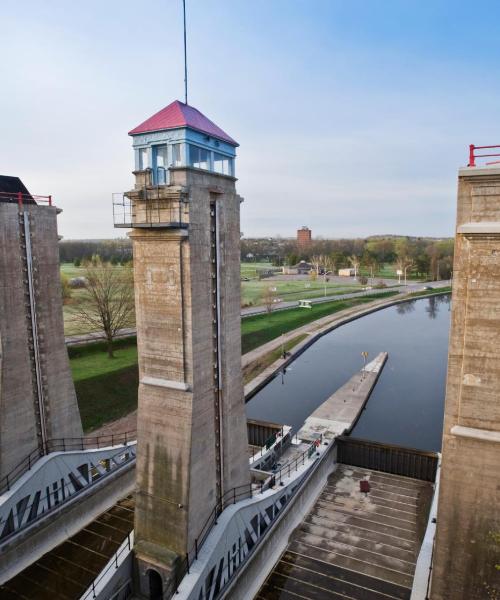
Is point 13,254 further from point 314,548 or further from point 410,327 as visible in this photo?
Answer: point 410,327

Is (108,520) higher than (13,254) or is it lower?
lower

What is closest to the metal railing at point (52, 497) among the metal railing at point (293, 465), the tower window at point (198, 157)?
the metal railing at point (293, 465)

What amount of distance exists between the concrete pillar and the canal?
15466mm

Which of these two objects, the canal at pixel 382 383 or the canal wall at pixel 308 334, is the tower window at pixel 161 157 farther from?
the canal wall at pixel 308 334

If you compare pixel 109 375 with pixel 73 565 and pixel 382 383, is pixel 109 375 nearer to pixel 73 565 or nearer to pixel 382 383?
pixel 73 565

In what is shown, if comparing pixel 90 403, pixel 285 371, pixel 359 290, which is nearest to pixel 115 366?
pixel 90 403

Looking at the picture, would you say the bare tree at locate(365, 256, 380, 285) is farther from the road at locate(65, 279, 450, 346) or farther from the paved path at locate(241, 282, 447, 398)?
the paved path at locate(241, 282, 447, 398)

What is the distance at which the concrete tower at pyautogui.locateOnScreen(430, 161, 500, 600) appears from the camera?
337 inches

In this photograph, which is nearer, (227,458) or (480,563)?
(480,563)

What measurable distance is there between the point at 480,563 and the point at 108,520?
10381mm

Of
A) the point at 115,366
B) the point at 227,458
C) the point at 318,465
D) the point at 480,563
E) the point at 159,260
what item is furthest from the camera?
the point at 115,366

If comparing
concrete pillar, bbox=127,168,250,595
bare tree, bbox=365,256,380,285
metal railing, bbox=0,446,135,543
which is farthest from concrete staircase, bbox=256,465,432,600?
bare tree, bbox=365,256,380,285

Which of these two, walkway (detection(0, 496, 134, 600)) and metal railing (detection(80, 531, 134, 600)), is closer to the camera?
metal railing (detection(80, 531, 134, 600))

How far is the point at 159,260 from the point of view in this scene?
33.7 ft
